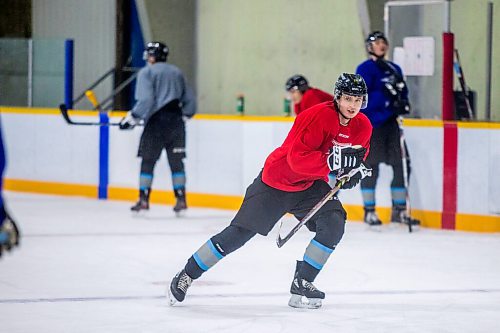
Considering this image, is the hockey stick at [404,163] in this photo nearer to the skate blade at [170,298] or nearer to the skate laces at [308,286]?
the skate laces at [308,286]

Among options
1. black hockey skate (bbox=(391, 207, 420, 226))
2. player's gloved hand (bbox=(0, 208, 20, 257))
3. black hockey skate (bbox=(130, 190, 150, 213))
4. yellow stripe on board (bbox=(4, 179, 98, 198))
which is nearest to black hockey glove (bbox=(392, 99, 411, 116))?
black hockey skate (bbox=(391, 207, 420, 226))

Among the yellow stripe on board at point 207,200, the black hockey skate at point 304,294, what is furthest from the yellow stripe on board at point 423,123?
the black hockey skate at point 304,294

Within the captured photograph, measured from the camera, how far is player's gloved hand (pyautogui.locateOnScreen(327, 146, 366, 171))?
5.56 m

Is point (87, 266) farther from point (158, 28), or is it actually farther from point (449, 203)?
point (158, 28)

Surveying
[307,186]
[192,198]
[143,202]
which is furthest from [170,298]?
[192,198]

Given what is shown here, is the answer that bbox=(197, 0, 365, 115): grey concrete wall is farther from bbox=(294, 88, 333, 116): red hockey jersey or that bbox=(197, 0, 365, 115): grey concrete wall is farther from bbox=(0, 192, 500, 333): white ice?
bbox=(294, 88, 333, 116): red hockey jersey

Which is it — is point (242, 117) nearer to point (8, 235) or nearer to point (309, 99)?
point (309, 99)

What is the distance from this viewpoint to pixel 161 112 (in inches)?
403

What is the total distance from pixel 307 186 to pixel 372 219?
12.2ft

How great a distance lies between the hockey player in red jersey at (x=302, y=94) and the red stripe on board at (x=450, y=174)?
112cm

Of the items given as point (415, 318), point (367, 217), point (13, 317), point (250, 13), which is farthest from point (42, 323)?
point (250, 13)

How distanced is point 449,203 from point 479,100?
96 centimetres

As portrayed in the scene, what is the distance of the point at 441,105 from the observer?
395 inches

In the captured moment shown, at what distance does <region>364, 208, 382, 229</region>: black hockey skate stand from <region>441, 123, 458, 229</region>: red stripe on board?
1.74ft
